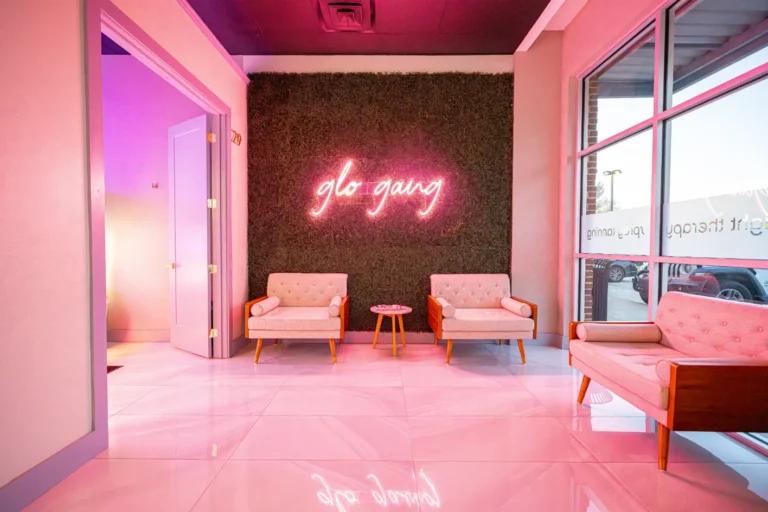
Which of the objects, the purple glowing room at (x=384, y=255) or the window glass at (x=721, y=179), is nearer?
the purple glowing room at (x=384, y=255)

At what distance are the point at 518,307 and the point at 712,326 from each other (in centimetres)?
167

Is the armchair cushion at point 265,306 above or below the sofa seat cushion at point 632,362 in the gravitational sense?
above

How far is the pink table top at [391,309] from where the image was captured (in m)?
4.18

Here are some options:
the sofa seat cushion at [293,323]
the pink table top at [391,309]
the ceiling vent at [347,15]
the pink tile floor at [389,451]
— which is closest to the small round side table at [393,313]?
the pink table top at [391,309]

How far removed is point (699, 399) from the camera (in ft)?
6.50

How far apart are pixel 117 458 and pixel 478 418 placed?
2368 millimetres

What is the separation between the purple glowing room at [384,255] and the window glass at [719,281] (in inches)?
1.1

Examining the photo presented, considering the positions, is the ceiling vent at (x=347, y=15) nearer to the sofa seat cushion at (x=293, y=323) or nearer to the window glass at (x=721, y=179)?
the window glass at (x=721, y=179)

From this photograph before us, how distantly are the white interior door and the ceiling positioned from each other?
109 cm

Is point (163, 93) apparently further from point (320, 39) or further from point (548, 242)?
point (548, 242)

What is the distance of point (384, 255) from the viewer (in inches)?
186

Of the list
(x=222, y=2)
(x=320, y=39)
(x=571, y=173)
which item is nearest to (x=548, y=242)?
(x=571, y=173)

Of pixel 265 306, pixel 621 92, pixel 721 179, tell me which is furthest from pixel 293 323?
pixel 621 92

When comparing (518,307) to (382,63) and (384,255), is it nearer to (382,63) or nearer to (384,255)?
(384,255)
